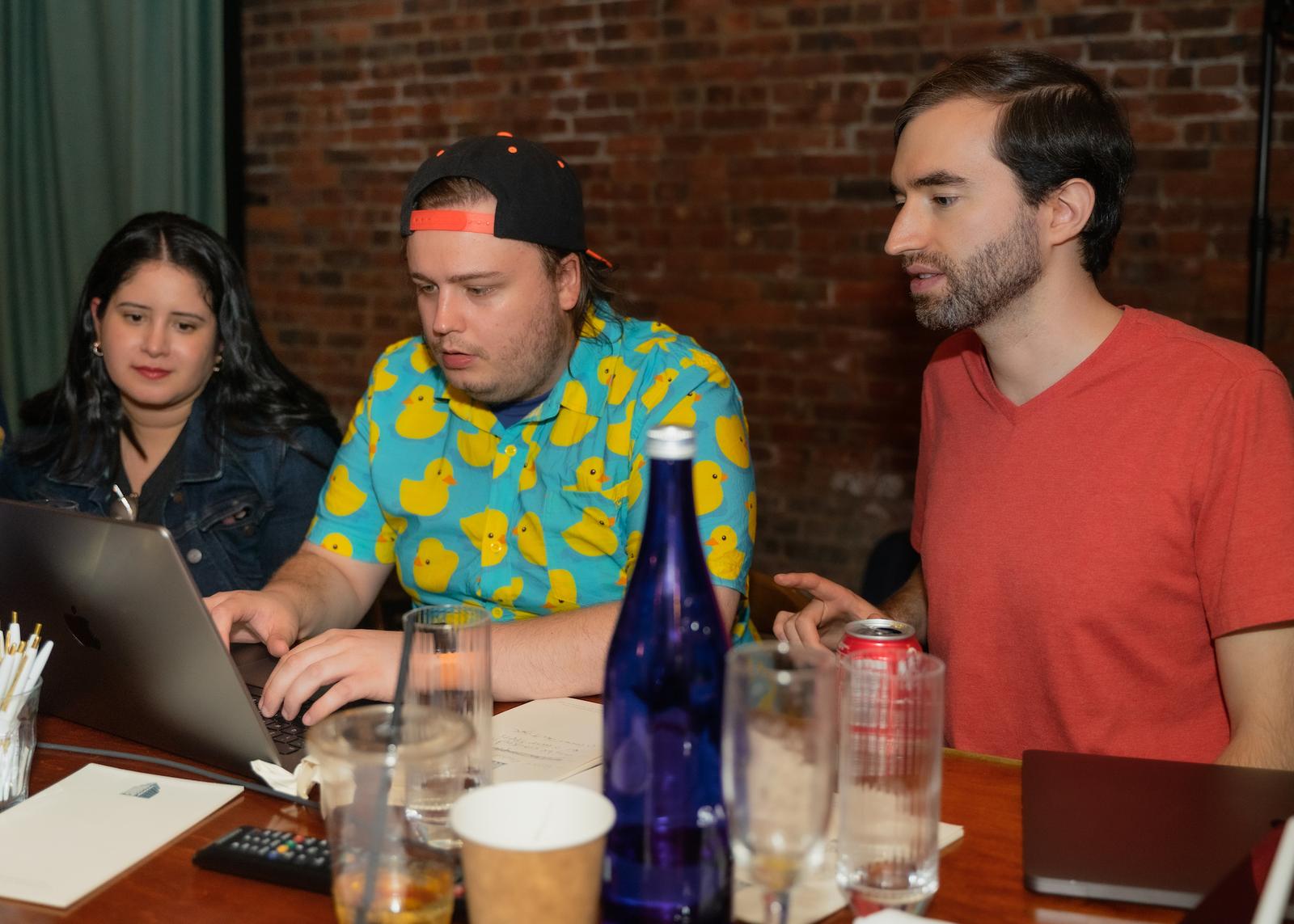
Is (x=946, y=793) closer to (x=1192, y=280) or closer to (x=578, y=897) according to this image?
(x=578, y=897)

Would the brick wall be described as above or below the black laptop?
above

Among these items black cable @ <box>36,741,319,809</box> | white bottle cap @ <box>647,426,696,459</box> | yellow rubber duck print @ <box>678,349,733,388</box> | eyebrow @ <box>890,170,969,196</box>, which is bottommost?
black cable @ <box>36,741,319,809</box>

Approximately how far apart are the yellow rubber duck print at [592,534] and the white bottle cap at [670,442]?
3.17 feet

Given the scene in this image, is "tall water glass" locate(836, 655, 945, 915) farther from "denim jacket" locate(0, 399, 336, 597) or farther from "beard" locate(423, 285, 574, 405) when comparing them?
"denim jacket" locate(0, 399, 336, 597)

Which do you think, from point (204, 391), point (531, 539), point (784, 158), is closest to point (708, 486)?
point (531, 539)

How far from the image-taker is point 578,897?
0.76 m

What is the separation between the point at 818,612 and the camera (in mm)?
1438

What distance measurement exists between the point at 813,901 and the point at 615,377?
1006mm

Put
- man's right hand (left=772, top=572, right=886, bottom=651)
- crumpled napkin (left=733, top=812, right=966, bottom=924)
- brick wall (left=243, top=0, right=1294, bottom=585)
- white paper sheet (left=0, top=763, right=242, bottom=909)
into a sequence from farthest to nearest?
brick wall (left=243, top=0, right=1294, bottom=585)
man's right hand (left=772, top=572, right=886, bottom=651)
white paper sheet (left=0, top=763, right=242, bottom=909)
crumpled napkin (left=733, top=812, right=966, bottom=924)

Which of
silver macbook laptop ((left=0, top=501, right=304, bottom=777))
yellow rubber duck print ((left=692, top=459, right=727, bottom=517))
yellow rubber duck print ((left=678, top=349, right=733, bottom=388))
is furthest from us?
yellow rubber duck print ((left=678, top=349, right=733, bottom=388))

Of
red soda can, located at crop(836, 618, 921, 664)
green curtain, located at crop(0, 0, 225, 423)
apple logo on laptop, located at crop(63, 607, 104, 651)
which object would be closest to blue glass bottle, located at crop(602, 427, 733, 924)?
red soda can, located at crop(836, 618, 921, 664)

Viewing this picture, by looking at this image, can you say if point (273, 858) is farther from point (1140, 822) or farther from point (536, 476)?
point (536, 476)

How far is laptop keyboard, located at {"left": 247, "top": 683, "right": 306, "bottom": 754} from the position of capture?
1.22 m

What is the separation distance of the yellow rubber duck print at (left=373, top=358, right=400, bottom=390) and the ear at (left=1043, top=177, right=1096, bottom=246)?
0.96 m
